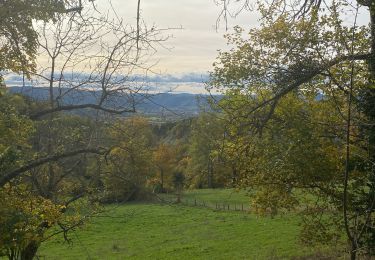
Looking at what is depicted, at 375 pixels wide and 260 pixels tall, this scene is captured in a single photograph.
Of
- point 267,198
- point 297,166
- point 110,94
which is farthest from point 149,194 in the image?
point 267,198

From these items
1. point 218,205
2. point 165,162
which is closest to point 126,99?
point 218,205

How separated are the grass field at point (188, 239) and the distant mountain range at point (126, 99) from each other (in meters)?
9.05

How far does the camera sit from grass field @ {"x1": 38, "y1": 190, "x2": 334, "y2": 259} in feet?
66.0

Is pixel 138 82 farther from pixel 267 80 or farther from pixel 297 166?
pixel 297 166

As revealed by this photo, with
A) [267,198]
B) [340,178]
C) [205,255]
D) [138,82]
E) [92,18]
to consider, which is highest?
[92,18]

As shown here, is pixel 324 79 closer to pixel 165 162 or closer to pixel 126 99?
pixel 126 99

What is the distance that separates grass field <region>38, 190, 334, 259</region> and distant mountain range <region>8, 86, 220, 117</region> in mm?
9050

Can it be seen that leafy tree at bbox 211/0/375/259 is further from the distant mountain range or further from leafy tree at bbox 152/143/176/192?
leafy tree at bbox 152/143/176/192

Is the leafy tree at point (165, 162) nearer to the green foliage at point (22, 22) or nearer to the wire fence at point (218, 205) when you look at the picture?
the wire fence at point (218, 205)

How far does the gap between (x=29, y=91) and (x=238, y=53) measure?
770cm

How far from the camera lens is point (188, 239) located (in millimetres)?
25000

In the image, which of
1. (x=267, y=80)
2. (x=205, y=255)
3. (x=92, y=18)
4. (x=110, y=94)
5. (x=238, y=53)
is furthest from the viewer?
(x=205, y=255)

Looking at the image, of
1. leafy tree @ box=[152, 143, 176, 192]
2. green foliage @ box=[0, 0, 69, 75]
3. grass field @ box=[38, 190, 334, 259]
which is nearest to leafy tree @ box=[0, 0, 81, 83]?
green foliage @ box=[0, 0, 69, 75]

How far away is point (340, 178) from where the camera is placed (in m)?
11.6
